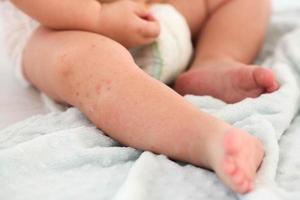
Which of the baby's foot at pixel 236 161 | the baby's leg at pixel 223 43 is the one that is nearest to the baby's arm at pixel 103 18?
the baby's leg at pixel 223 43

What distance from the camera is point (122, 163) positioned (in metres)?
0.67

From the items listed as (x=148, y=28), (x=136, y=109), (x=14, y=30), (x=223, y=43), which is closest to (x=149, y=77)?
(x=136, y=109)

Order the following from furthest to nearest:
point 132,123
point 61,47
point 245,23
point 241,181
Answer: point 245,23 < point 61,47 < point 132,123 < point 241,181

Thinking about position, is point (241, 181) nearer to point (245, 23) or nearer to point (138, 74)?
point (138, 74)

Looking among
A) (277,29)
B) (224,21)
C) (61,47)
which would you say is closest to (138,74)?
(61,47)

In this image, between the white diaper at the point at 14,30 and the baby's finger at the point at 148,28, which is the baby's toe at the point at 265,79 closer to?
the baby's finger at the point at 148,28

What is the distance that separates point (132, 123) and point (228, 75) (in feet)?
0.77

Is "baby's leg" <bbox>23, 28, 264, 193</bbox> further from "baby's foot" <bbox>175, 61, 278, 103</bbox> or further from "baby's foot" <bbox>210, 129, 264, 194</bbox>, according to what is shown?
"baby's foot" <bbox>175, 61, 278, 103</bbox>

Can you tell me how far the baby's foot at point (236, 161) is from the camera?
57 centimetres

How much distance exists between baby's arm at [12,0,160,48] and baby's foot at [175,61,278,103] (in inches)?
3.8

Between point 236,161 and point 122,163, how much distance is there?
16 centimetres

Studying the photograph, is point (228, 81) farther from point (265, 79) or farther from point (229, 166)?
point (229, 166)

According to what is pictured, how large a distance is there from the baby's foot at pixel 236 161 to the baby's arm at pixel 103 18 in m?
0.31

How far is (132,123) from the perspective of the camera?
68 cm
